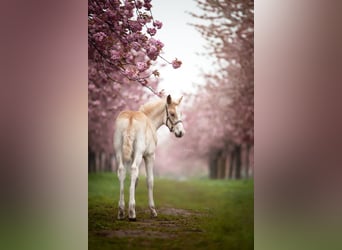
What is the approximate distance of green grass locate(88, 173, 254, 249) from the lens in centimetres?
280

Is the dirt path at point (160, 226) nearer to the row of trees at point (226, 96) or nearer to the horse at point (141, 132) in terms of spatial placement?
the horse at point (141, 132)

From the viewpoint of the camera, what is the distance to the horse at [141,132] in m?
2.88

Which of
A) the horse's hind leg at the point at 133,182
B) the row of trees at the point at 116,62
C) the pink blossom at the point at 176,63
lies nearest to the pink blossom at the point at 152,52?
the row of trees at the point at 116,62

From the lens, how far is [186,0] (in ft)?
9.39

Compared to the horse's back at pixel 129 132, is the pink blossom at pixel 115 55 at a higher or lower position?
higher

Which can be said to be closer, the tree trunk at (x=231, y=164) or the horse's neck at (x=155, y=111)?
the tree trunk at (x=231, y=164)

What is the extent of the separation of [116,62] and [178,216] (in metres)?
1.12

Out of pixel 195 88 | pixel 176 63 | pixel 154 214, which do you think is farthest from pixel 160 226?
pixel 176 63

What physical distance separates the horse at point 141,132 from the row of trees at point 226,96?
15cm

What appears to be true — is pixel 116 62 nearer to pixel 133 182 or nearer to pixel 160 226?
pixel 133 182

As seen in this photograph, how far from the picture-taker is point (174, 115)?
2.90 meters
